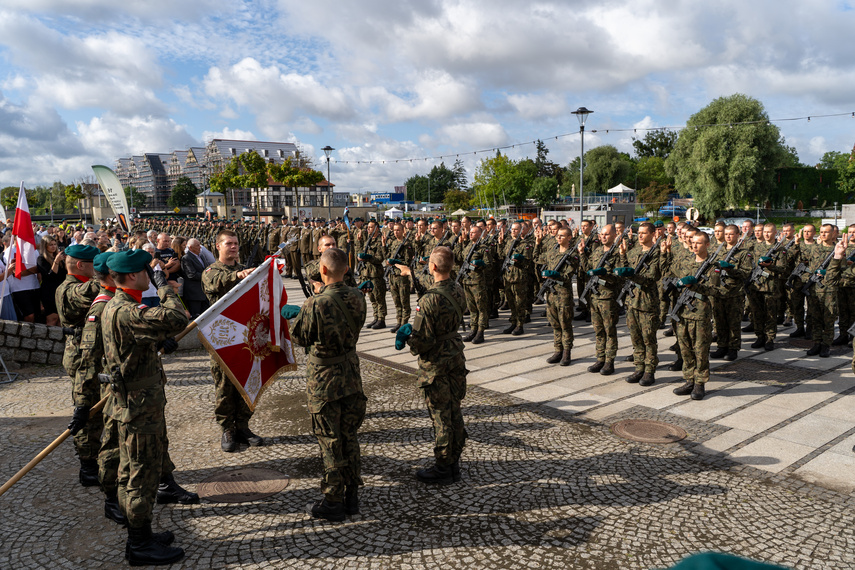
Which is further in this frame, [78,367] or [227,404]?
[227,404]

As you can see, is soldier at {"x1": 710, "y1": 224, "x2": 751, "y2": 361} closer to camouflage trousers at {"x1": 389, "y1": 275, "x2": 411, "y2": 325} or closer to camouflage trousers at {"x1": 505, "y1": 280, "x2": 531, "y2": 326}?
camouflage trousers at {"x1": 505, "y1": 280, "x2": 531, "y2": 326}

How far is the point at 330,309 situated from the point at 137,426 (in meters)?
1.53

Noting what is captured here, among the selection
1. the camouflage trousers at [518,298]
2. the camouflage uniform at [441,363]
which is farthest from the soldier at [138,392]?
the camouflage trousers at [518,298]

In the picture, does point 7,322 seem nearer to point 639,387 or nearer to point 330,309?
point 330,309

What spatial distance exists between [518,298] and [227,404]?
635 cm

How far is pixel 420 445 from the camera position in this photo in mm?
5668

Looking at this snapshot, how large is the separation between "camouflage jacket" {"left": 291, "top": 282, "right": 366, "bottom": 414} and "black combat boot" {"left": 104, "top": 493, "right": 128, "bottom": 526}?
1693 mm

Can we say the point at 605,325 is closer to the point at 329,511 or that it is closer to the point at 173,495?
the point at 329,511

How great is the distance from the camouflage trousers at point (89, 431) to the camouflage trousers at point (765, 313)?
9.43 metres

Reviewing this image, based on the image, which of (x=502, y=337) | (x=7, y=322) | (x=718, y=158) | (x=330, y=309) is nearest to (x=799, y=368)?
(x=502, y=337)

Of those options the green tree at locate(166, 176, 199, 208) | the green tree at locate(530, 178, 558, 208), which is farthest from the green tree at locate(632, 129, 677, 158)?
the green tree at locate(166, 176, 199, 208)

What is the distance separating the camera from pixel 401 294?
10961mm

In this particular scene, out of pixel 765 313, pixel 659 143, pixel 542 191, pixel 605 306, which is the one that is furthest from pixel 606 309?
pixel 659 143

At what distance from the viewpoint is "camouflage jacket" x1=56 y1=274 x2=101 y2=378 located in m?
4.85
